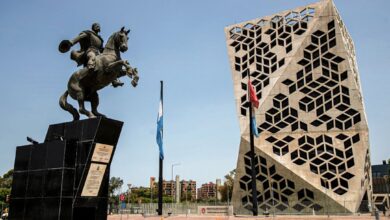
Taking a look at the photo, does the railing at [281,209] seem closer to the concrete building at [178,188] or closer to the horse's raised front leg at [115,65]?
the horse's raised front leg at [115,65]

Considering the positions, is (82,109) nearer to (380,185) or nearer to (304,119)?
(304,119)

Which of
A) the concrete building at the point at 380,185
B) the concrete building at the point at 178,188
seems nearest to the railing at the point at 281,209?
the concrete building at the point at 380,185

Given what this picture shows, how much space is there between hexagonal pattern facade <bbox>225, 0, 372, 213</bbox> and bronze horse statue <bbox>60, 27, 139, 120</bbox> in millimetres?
32380

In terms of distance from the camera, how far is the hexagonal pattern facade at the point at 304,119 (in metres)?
38.4

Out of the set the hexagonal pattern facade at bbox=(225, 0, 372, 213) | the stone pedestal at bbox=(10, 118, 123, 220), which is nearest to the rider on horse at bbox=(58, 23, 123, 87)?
the stone pedestal at bbox=(10, 118, 123, 220)

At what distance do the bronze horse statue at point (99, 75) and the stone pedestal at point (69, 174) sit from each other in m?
0.85

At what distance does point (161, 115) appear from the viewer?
2594 cm

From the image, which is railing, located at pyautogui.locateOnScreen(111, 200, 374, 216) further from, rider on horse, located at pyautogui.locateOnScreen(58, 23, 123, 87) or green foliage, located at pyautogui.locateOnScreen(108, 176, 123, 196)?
green foliage, located at pyautogui.locateOnScreen(108, 176, 123, 196)

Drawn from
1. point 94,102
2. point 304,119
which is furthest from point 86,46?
point 304,119

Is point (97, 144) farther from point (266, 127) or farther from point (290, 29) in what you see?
point (290, 29)

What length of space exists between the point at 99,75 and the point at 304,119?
33957 mm

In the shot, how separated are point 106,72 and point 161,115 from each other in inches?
623

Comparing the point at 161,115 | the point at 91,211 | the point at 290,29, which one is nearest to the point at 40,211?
the point at 91,211

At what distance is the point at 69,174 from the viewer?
361 inches
